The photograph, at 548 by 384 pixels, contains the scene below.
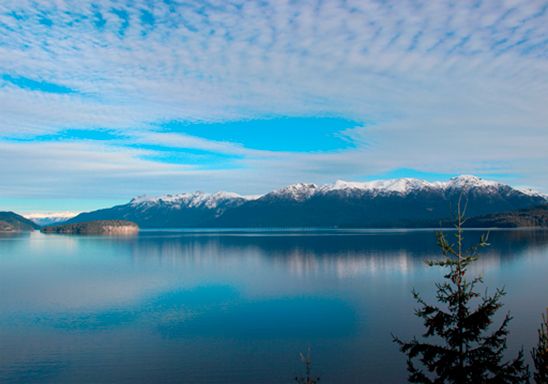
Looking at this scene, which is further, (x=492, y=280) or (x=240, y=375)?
(x=492, y=280)

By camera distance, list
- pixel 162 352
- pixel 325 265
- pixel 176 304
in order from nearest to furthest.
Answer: pixel 162 352 < pixel 176 304 < pixel 325 265

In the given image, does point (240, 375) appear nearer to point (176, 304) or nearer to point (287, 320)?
point (287, 320)

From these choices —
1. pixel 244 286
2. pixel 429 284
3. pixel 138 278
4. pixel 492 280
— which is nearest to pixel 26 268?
pixel 138 278

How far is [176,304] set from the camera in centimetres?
5681

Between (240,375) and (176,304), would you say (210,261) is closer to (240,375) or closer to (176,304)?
(176,304)

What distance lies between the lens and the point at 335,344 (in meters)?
38.3

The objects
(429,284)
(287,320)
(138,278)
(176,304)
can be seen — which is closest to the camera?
(287,320)

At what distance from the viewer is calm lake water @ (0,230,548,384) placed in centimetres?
3303

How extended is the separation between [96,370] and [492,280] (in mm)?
59940

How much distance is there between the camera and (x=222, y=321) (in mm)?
47562

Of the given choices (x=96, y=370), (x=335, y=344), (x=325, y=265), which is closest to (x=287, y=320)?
(x=335, y=344)

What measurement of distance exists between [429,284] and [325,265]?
30.9m

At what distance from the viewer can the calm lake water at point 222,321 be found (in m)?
33.0

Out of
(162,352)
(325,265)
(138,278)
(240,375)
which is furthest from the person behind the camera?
(325,265)
